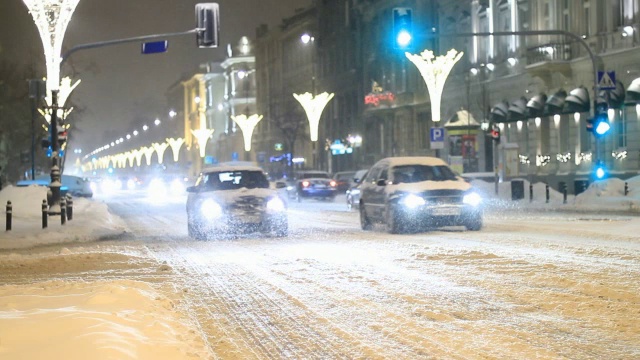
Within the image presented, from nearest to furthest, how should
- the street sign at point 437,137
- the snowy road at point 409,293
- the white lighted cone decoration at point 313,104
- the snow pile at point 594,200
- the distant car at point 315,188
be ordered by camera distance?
1. the snowy road at point 409,293
2. the snow pile at point 594,200
3. the street sign at point 437,137
4. the distant car at point 315,188
5. the white lighted cone decoration at point 313,104

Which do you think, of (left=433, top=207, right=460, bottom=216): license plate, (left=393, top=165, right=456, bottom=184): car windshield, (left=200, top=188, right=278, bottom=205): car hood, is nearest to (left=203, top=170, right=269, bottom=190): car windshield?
(left=200, top=188, right=278, bottom=205): car hood

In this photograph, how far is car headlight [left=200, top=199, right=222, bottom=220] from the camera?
22.6 meters

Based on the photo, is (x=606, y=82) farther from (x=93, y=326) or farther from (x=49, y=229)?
(x=93, y=326)

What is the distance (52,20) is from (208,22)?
4.84 meters

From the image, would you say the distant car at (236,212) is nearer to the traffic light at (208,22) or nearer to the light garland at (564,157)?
the traffic light at (208,22)

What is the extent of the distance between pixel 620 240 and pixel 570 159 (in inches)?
1237

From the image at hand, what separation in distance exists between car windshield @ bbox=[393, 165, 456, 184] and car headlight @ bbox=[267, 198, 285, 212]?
2867 millimetres

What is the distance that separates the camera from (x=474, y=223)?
22.9m

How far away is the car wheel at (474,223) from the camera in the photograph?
898 inches

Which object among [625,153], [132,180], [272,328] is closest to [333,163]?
[132,180]

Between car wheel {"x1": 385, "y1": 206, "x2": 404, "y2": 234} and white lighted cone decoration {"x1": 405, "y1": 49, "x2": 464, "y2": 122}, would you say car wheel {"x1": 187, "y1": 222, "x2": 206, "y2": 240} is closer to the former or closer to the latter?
car wheel {"x1": 385, "y1": 206, "x2": 404, "y2": 234}

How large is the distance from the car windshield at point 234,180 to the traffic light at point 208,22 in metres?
4.09

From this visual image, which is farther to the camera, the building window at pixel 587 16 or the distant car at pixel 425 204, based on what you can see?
the building window at pixel 587 16

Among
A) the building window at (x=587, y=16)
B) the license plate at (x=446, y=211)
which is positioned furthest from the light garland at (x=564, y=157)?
the license plate at (x=446, y=211)
